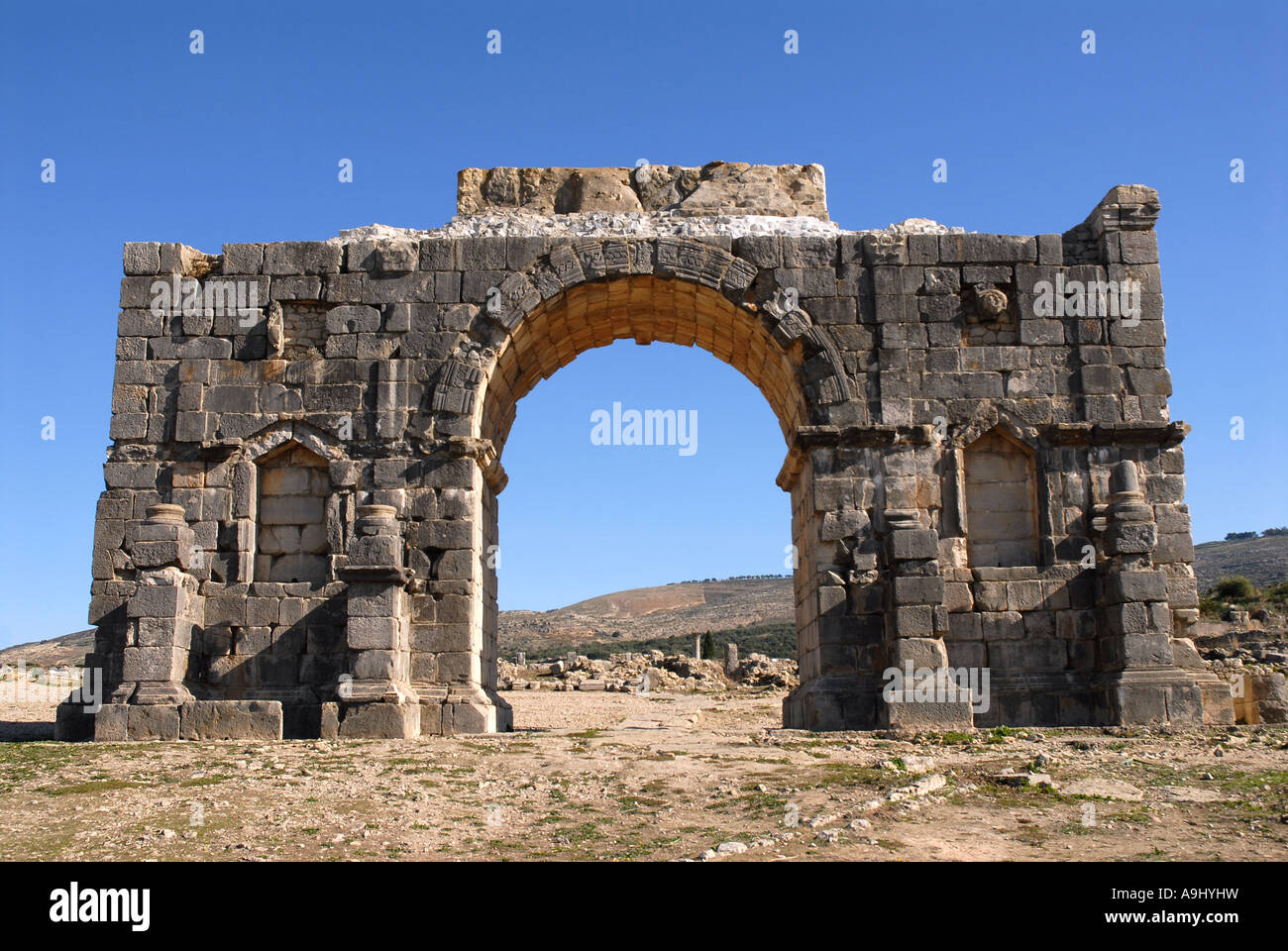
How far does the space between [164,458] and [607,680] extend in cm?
1540

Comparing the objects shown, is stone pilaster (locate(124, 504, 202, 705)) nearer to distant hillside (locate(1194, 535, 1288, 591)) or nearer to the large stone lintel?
the large stone lintel

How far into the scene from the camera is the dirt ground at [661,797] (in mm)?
6059

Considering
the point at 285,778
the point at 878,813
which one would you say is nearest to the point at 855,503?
the point at 878,813

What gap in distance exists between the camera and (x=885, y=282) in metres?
12.8

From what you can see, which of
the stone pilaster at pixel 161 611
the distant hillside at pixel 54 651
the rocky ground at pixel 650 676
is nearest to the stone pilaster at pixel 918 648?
the stone pilaster at pixel 161 611

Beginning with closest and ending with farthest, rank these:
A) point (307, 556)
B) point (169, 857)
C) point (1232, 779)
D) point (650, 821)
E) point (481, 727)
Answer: point (169, 857) < point (650, 821) < point (1232, 779) < point (481, 727) < point (307, 556)

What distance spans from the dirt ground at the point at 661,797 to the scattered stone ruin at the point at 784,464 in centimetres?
110

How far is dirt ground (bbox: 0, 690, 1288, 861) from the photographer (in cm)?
606

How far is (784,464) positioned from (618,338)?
2905 millimetres

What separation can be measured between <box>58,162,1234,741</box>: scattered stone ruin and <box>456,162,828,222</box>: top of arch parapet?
0.08 metres

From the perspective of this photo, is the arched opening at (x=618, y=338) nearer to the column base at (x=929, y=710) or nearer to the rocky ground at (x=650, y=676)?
the column base at (x=929, y=710)

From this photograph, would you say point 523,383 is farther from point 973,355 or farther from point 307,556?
point 973,355

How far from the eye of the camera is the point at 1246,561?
64.6 meters

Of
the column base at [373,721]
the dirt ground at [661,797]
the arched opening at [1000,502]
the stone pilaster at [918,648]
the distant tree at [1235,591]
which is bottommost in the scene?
the dirt ground at [661,797]
